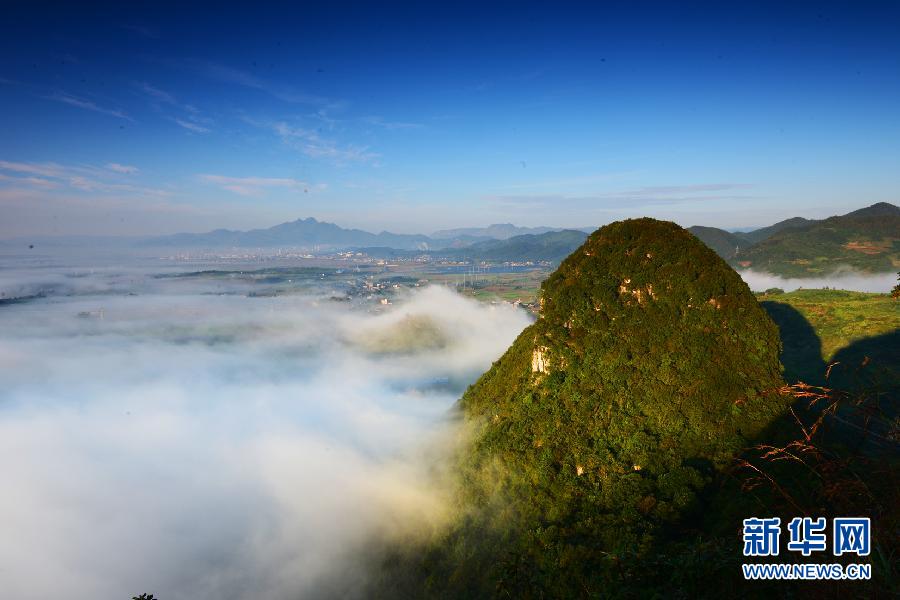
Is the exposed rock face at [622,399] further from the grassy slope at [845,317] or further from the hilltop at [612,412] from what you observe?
the grassy slope at [845,317]

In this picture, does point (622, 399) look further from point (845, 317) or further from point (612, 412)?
point (845, 317)

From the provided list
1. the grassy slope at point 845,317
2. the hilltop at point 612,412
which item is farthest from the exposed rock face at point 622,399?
the grassy slope at point 845,317

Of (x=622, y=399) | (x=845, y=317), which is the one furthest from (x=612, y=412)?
(x=845, y=317)

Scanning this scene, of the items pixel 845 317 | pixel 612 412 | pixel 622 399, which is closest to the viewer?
pixel 612 412

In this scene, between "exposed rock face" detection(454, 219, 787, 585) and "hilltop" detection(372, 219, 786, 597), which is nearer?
"hilltop" detection(372, 219, 786, 597)

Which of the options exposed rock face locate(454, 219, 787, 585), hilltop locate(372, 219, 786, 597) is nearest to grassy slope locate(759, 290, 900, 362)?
exposed rock face locate(454, 219, 787, 585)

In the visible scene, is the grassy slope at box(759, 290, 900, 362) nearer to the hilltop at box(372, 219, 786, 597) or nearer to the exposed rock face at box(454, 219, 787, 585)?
the exposed rock face at box(454, 219, 787, 585)

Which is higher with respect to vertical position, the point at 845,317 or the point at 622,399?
the point at 845,317

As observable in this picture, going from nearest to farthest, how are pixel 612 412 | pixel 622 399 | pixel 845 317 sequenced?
pixel 612 412, pixel 622 399, pixel 845 317

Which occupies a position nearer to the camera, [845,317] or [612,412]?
[612,412]

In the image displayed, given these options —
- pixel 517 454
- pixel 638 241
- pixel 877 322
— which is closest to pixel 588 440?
pixel 517 454

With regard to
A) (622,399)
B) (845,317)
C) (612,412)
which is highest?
(845,317)

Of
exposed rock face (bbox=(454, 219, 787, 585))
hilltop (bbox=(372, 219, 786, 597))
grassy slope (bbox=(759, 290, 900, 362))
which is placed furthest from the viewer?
grassy slope (bbox=(759, 290, 900, 362))

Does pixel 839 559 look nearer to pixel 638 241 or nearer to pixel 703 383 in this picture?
pixel 703 383
